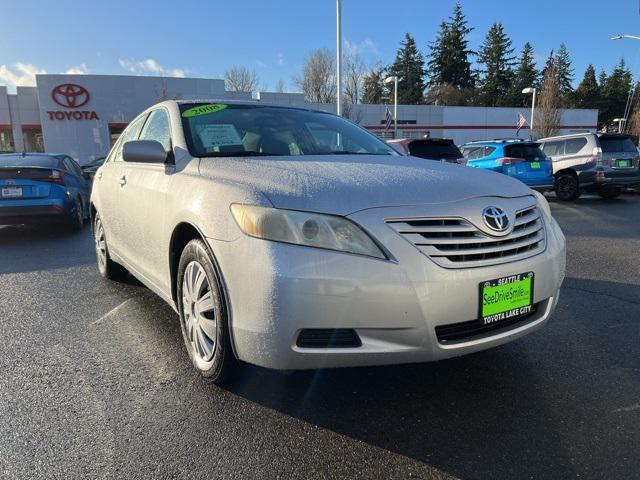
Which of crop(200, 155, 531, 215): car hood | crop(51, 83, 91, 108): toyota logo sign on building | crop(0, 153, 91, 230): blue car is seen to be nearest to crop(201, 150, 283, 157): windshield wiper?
crop(200, 155, 531, 215): car hood

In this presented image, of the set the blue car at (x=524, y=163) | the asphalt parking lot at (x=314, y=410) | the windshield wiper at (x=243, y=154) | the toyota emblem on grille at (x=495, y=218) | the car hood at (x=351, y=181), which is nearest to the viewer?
the asphalt parking lot at (x=314, y=410)

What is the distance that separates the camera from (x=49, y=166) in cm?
828

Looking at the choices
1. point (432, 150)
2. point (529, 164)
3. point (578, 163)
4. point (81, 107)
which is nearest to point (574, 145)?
point (578, 163)

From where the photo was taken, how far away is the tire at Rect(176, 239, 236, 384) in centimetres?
244

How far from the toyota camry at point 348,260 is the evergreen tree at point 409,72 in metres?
72.5

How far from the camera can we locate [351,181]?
2443 millimetres

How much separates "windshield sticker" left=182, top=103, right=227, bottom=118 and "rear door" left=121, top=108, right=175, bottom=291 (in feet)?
0.56

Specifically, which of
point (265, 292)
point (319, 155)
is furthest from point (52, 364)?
point (319, 155)

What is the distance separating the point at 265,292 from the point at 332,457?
2.55ft

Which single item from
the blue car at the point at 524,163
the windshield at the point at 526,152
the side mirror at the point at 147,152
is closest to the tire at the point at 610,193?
the blue car at the point at 524,163

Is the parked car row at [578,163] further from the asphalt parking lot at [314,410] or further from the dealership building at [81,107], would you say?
the dealership building at [81,107]

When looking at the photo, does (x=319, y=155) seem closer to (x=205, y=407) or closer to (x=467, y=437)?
(x=205, y=407)

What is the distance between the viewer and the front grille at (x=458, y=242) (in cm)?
219

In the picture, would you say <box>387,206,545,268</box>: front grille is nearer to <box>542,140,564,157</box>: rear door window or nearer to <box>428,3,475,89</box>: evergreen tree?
<box>542,140,564,157</box>: rear door window
